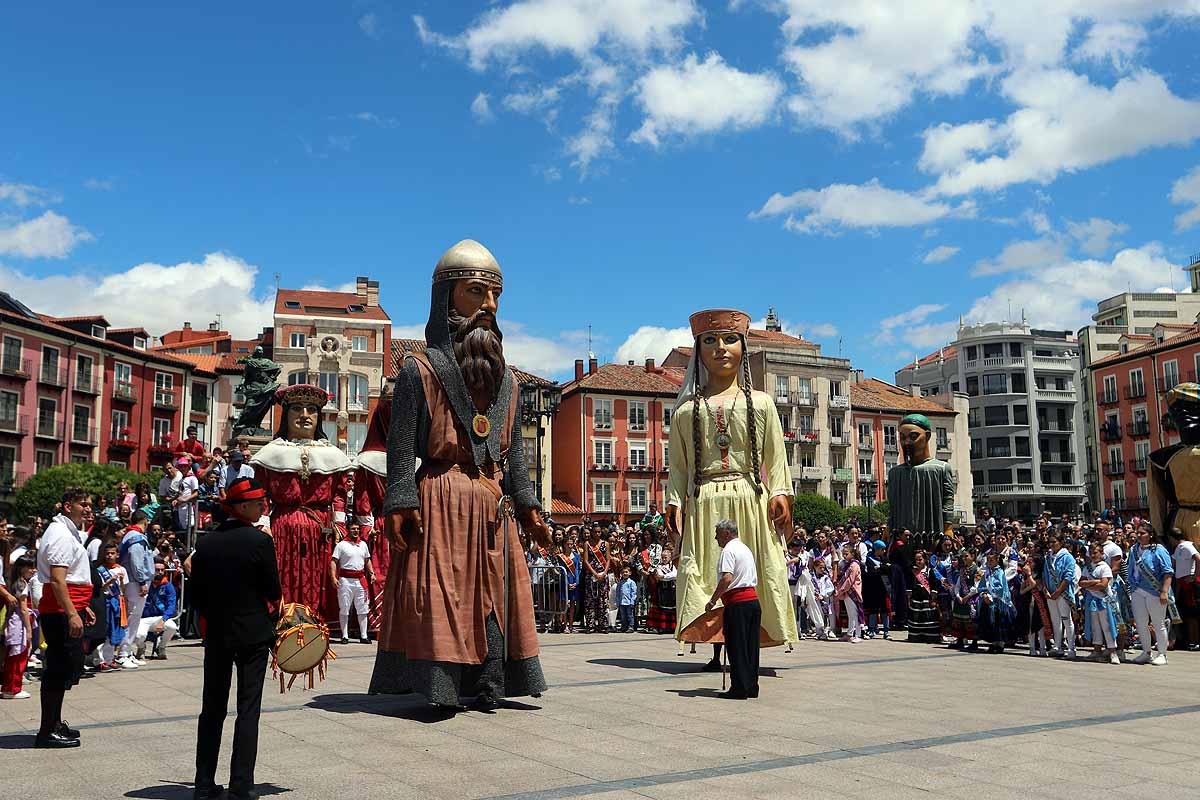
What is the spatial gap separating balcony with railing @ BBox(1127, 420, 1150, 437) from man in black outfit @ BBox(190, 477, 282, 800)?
234 feet

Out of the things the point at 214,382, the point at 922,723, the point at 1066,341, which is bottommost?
the point at 922,723

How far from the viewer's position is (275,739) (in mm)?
6652

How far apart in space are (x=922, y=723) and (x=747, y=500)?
3.45m

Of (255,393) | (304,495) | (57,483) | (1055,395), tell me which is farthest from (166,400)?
(1055,395)

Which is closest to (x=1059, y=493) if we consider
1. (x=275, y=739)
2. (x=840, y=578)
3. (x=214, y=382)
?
(x=214, y=382)

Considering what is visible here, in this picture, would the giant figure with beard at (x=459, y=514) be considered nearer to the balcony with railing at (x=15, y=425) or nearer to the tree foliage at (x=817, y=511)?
the balcony with railing at (x=15, y=425)

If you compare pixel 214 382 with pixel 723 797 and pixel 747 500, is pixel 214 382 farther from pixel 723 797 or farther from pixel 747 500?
pixel 723 797

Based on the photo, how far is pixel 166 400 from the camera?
60406 mm

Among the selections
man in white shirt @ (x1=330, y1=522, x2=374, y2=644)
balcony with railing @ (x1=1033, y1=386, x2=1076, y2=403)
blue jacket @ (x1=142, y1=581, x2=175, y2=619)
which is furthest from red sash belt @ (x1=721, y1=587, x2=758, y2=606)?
balcony with railing @ (x1=1033, y1=386, x2=1076, y2=403)

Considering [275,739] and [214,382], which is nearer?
[275,739]

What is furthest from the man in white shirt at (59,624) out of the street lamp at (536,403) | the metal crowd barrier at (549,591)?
the street lamp at (536,403)

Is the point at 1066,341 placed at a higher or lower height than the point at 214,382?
higher

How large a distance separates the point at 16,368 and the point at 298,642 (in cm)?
5315

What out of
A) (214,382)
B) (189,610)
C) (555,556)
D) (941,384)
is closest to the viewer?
(189,610)
